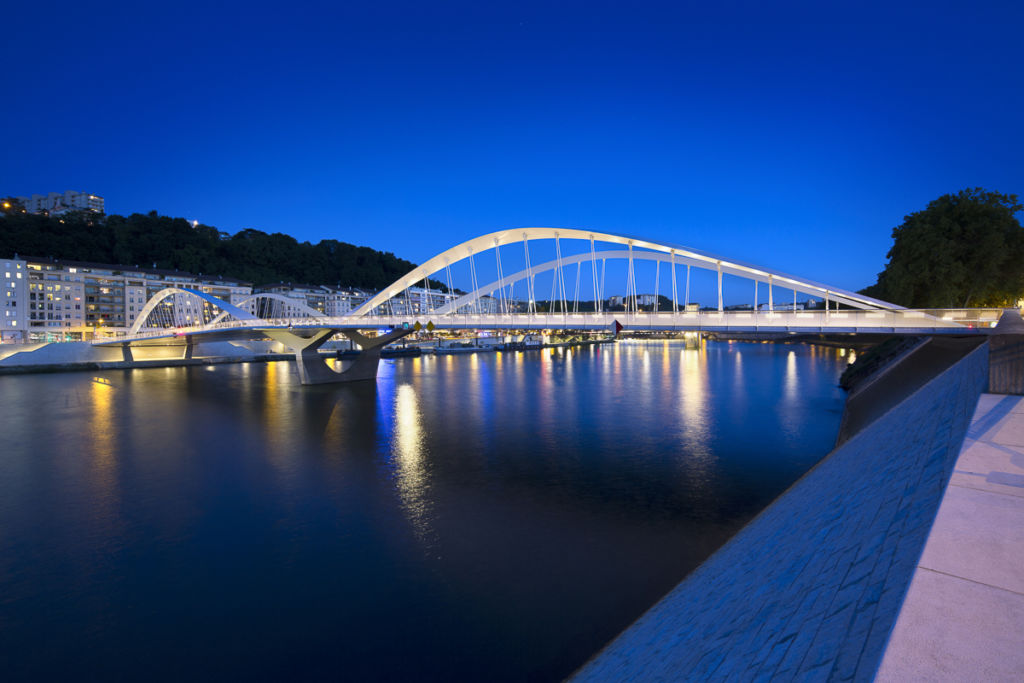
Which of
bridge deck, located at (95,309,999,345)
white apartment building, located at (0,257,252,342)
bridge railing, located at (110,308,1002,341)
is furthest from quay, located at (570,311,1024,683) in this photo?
white apartment building, located at (0,257,252,342)

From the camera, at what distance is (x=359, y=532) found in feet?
42.0

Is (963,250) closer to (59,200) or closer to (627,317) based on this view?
(627,317)

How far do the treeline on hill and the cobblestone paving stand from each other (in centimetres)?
9556

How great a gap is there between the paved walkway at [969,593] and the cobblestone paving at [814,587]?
134 mm

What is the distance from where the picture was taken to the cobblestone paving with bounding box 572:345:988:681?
3.68 meters

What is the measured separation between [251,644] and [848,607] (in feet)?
27.9

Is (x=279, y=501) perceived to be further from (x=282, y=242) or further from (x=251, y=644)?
(x=282, y=242)

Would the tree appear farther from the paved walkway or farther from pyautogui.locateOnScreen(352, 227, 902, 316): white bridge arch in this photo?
Result: the paved walkway

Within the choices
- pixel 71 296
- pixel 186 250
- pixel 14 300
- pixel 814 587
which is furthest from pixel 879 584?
pixel 186 250

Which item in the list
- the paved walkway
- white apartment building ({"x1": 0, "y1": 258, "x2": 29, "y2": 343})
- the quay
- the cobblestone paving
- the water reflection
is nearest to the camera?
the paved walkway

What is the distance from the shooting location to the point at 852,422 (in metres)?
22.9

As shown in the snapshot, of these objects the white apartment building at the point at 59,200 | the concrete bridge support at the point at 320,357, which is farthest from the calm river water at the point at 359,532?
the white apartment building at the point at 59,200

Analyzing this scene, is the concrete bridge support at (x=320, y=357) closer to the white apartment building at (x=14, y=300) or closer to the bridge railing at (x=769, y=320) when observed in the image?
the bridge railing at (x=769, y=320)

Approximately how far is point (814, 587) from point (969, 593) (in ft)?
5.15
